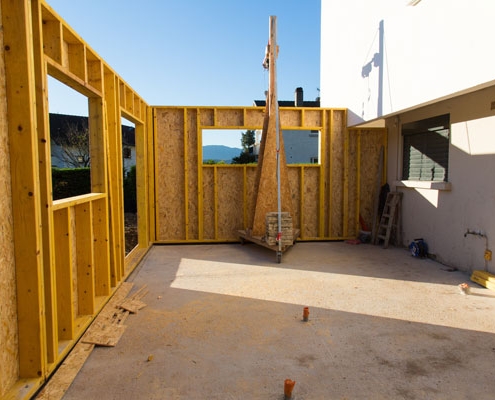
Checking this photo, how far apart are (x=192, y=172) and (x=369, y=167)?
14.6 ft

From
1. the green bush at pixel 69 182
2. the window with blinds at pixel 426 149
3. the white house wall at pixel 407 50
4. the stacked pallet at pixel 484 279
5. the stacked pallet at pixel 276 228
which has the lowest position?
the stacked pallet at pixel 484 279

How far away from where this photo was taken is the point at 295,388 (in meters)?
3.06

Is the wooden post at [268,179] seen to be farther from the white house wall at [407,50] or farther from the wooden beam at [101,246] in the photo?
the wooden beam at [101,246]

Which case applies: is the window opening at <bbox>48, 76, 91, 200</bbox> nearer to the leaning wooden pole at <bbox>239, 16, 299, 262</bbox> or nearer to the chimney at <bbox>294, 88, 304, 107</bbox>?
the leaning wooden pole at <bbox>239, 16, 299, 262</bbox>

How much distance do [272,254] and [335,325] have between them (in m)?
3.89

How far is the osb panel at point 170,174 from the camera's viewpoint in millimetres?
9086

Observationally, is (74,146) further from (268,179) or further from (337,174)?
(337,174)

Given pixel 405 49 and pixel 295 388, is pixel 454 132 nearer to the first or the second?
pixel 405 49

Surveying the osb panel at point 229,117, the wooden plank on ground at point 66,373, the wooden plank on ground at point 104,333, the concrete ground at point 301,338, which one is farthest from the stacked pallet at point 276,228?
the wooden plank on ground at point 66,373

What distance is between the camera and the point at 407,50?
260 inches

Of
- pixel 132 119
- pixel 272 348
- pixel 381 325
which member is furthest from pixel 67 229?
pixel 132 119

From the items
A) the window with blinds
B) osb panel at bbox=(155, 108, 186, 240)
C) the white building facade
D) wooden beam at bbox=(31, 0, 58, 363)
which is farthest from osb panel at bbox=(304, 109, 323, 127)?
wooden beam at bbox=(31, 0, 58, 363)

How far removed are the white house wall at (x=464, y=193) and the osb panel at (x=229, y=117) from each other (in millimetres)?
3918

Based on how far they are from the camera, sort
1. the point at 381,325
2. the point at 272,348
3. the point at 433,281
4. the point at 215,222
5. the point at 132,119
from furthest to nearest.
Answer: the point at 215,222 < the point at 132,119 < the point at 433,281 < the point at 381,325 < the point at 272,348
